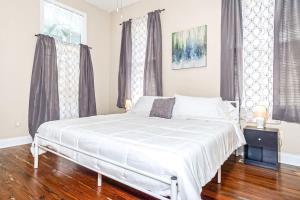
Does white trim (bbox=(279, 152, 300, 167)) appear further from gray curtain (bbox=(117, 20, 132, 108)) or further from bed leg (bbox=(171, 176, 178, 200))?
gray curtain (bbox=(117, 20, 132, 108))

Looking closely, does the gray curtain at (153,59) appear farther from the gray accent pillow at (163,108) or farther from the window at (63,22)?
the window at (63,22)

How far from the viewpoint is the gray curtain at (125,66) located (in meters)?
→ 4.52

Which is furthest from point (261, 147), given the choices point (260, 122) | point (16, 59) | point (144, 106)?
point (16, 59)

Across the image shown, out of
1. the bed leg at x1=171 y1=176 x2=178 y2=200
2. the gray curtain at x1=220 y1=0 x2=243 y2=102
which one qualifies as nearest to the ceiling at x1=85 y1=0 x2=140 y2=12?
the gray curtain at x1=220 y1=0 x2=243 y2=102

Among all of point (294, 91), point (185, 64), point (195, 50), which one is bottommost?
point (294, 91)

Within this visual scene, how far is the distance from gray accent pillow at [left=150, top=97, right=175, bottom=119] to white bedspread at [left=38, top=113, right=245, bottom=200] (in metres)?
0.96

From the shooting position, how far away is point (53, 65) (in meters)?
3.87

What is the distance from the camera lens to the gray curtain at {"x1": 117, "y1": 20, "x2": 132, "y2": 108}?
4516mm

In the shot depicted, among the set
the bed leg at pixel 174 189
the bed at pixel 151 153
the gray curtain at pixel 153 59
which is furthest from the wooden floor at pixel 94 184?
the gray curtain at pixel 153 59

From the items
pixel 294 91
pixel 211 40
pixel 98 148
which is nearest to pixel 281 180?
pixel 294 91

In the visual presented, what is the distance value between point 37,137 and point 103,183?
1.09 meters

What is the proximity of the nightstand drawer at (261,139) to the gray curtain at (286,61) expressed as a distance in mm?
334

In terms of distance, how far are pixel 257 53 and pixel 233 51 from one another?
1.11ft

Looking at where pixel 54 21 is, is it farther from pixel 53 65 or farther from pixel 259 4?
pixel 259 4
